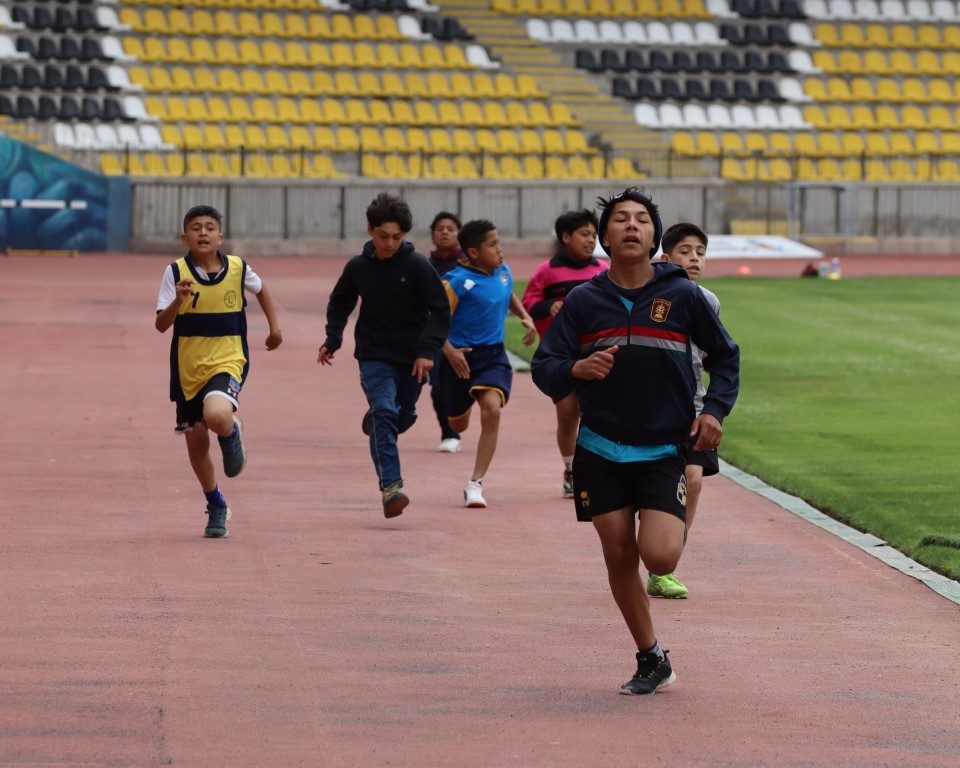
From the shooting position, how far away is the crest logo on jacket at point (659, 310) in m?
6.93

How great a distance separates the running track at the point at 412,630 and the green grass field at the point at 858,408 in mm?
583


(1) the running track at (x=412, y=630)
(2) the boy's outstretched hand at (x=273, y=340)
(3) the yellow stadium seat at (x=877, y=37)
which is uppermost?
(3) the yellow stadium seat at (x=877, y=37)

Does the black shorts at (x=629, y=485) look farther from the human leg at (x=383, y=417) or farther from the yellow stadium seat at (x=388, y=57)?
the yellow stadium seat at (x=388, y=57)

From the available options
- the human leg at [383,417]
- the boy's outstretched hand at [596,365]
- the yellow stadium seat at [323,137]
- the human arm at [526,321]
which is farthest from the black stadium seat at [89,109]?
the boy's outstretched hand at [596,365]

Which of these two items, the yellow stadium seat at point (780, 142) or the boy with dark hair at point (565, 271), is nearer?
the boy with dark hair at point (565, 271)

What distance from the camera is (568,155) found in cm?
4444

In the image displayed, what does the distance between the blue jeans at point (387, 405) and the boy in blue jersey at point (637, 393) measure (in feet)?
12.9

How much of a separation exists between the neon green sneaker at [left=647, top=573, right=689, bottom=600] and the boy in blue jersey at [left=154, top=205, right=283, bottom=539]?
8.85 feet

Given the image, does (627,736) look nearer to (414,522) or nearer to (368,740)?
(368,740)

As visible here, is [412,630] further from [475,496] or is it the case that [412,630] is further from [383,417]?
[475,496]

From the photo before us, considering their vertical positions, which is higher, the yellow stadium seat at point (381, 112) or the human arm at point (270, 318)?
the yellow stadium seat at point (381, 112)

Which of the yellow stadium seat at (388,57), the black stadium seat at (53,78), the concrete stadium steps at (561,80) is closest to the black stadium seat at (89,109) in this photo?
the black stadium seat at (53,78)

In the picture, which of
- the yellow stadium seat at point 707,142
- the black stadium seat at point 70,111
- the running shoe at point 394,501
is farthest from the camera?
the yellow stadium seat at point 707,142

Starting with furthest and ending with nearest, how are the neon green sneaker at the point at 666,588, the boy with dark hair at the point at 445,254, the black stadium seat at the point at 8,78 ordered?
the black stadium seat at the point at 8,78, the boy with dark hair at the point at 445,254, the neon green sneaker at the point at 666,588
